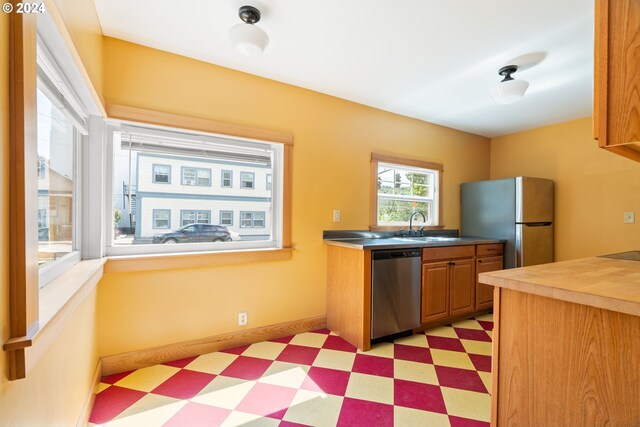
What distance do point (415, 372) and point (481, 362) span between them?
0.59 meters

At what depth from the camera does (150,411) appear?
164cm

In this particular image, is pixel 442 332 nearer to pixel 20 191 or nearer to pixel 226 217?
pixel 226 217

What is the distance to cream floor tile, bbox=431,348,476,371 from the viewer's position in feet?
7.19

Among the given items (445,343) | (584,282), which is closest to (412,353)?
(445,343)

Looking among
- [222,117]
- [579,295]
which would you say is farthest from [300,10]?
[579,295]

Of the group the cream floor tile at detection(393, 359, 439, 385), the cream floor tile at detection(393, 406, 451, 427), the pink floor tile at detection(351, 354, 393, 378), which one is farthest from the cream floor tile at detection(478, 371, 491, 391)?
the pink floor tile at detection(351, 354, 393, 378)

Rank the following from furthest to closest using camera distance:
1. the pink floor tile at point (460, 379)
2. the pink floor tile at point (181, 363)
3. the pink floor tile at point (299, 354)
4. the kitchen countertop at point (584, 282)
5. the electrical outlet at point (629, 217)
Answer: the electrical outlet at point (629, 217) < the pink floor tile at point (299, 354) < the pink floor tile at point (181, 363) < the pink floor tile at point (460, 379) < the kitchen countertop at point (584, 282)

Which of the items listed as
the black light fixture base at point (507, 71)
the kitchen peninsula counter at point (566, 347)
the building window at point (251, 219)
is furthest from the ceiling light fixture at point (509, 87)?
the building window at point (251, 219)

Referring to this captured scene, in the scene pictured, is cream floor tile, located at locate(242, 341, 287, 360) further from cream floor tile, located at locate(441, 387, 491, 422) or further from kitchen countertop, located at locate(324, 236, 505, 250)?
cream floor tile, located at locate(441, 387, 491, 422)

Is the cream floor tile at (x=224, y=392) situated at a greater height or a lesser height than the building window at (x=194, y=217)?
lesser

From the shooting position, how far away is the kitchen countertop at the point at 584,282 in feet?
2.98

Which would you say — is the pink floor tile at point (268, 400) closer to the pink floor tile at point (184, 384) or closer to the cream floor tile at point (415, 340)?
the pink floor tile at point (184, 384)

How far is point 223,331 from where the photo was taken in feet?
7.85

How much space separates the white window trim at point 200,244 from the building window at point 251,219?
0.11 metres
